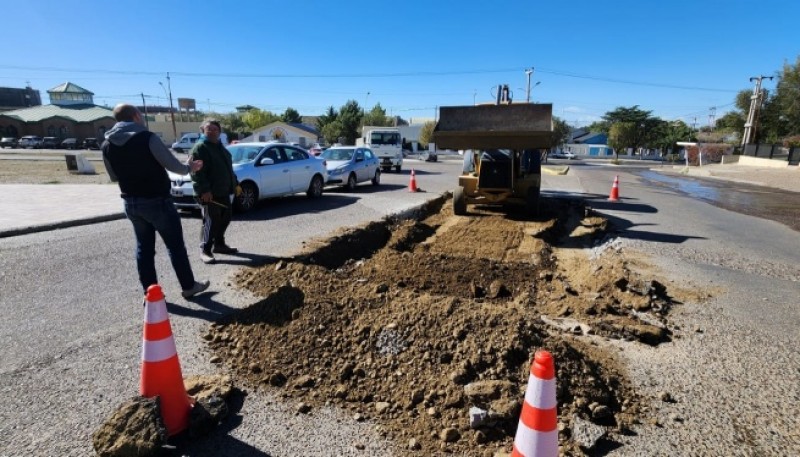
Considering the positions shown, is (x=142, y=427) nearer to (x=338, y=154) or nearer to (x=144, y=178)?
(x=144, y=178)

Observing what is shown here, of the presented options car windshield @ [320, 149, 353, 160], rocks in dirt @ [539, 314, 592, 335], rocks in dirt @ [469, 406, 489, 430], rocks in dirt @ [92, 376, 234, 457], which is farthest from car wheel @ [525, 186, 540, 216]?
rocks in dirt @ [92, 376, 234, 457]

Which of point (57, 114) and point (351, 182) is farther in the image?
point (57, 114)

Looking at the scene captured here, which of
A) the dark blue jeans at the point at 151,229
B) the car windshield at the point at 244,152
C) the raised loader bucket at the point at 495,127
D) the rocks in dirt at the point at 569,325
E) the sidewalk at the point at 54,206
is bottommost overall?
the rocks in dirt at the point at 569,325

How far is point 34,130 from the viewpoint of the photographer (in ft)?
214

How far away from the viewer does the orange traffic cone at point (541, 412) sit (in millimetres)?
1993

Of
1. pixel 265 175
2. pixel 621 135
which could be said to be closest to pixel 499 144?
pixel 265 175

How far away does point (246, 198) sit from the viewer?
10.1 metres

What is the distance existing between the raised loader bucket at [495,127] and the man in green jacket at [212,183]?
488 cm

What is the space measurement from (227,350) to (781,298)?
6180mm

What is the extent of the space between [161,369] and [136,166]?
224cm

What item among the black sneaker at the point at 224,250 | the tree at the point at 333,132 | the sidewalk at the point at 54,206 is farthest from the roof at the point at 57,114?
the black sneaker at the point at 224,250

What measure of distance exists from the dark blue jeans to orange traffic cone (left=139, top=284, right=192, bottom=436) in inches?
74.8

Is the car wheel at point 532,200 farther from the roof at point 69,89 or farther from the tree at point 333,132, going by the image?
the roof at point 69,89

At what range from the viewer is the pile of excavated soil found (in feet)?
8.96
